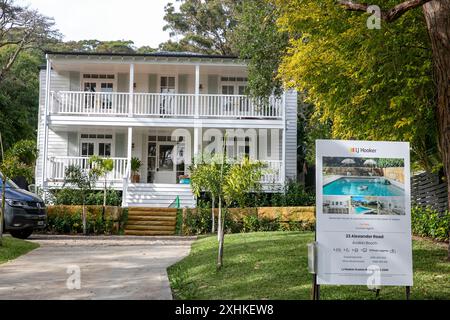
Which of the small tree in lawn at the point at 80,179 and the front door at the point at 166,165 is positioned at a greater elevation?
the front door at the point at 166,165

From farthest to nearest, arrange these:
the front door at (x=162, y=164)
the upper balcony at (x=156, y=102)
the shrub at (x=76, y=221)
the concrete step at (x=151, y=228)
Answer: the front door at (x=162, y=164), the upper balcony at (x=156, y=102), the concrete step at (x=151, y=228), the shrub at (x=76, y=221)

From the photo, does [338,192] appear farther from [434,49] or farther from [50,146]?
[50,146]

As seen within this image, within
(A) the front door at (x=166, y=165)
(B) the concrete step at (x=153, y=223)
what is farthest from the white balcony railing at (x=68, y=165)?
(B) the concrete step at (x=153, y=223)

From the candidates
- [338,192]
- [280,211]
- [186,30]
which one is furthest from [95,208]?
[186,30]

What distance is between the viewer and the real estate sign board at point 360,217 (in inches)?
229

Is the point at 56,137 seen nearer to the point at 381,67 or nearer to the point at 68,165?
the point at 68,165

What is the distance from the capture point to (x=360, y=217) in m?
5.85

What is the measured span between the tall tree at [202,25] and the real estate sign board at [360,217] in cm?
3399

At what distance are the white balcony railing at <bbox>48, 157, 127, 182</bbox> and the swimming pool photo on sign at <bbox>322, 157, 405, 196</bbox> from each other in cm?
1709

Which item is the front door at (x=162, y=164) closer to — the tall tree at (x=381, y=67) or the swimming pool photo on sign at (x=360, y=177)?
the tall tree at (x=381, y=67)

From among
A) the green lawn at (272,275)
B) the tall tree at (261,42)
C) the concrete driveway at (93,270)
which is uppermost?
the tall tree at (261,42)

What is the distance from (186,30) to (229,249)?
3315 cm
